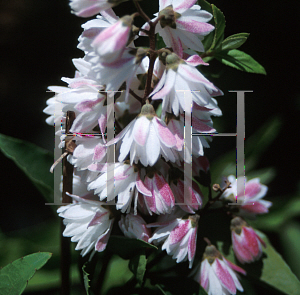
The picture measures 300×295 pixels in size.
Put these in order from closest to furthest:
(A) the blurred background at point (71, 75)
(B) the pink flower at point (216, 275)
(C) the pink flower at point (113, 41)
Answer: (C) the pink flower at point (113, 41) → (B) the pink flower at point (216, 275) → (A) the blurred background at point (71, 75)

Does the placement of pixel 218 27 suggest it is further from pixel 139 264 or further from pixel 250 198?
pixel 139 264

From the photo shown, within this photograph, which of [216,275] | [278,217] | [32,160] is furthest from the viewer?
[278,217]

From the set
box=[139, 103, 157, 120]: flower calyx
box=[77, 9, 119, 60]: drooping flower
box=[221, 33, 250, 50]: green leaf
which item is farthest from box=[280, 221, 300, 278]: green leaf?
box=[77, 9, 119, 60]: drooping flower

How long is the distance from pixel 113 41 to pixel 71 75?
0.97m

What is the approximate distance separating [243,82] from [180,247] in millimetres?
858

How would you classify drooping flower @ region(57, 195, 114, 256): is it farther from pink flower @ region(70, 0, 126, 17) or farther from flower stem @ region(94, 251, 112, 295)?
pink flower @ region(70, 0, 126, 17)

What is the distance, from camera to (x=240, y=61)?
30.9 inches

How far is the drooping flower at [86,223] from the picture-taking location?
680mm

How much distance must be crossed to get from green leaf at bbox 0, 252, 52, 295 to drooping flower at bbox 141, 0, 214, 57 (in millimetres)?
488

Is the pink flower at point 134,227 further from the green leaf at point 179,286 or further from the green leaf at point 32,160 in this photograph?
the green leaf at point 32,160

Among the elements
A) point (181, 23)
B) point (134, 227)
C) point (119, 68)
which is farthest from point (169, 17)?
point (134, 227)

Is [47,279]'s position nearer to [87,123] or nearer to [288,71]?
[87,123]

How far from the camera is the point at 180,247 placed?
0.70 meters

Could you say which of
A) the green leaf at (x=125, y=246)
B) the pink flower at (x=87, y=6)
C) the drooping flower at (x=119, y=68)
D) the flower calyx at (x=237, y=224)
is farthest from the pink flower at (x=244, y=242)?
the pink flower at (x=87, y=6)
